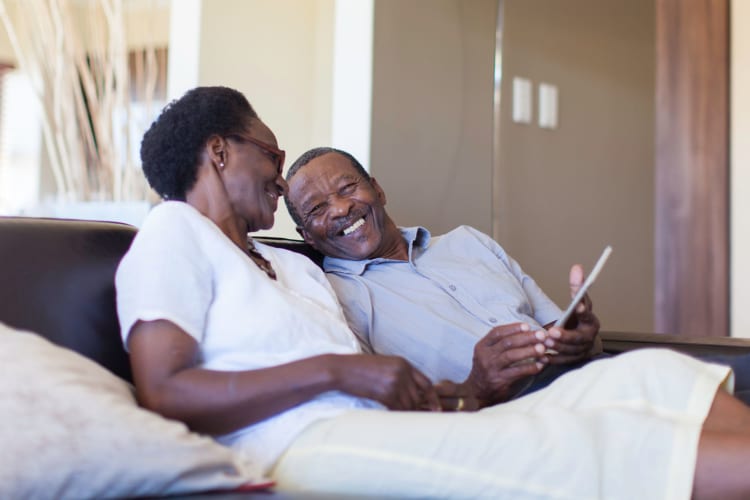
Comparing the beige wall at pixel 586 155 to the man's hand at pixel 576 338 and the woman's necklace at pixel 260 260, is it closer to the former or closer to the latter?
the man's hand at pixel 576 338

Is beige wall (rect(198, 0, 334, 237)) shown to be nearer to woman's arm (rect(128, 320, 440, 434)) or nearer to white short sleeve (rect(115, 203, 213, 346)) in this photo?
white short sleeve (rect(115, 203, 213, 346))

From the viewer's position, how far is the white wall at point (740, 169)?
274cm

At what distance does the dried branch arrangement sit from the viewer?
250 cm

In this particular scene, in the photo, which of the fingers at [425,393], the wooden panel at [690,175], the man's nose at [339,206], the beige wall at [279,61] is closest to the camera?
the fingers at [425,393]

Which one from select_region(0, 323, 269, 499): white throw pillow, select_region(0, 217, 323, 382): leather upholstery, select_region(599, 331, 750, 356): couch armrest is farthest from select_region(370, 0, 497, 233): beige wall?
select_region(0, 323, 269, 499): white throw pillow

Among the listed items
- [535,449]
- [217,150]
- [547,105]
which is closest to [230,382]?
[535,449]

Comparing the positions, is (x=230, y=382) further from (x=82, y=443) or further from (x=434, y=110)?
(x=434, y=110)

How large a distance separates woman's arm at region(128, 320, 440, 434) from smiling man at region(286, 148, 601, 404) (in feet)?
1.39

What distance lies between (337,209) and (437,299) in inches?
12.8

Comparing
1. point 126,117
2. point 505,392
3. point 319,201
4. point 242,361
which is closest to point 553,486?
point 242,361

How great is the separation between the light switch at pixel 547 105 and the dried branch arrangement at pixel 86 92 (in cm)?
172

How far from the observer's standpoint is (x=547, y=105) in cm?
376

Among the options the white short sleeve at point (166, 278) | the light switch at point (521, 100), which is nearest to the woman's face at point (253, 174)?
the white short sleeve at point (166, 278)

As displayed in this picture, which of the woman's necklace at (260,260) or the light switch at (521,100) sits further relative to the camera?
the light switch at (521,100)
